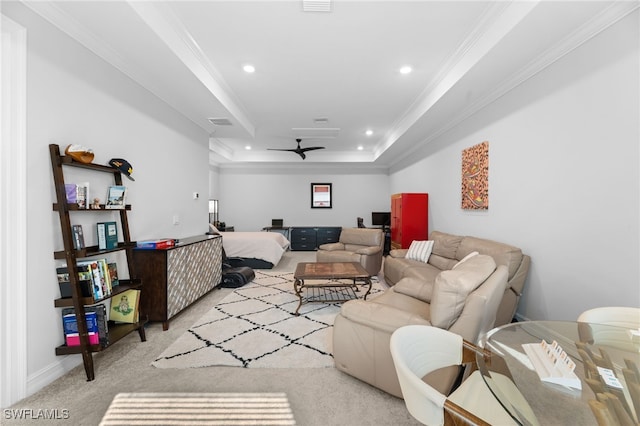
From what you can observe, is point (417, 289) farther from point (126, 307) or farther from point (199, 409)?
point (126, 307)

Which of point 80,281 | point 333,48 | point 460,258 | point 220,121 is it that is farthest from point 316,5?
point 460,258

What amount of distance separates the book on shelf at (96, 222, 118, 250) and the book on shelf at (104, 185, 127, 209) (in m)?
0.19

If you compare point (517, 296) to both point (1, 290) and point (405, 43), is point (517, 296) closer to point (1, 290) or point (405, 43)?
point (405, 43)

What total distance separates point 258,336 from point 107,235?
1.72 metres

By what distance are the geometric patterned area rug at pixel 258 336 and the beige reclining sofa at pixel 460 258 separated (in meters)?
0.82

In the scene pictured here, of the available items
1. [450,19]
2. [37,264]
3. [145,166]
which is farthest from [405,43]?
[37,264]

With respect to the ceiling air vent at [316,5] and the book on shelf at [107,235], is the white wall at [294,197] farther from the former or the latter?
the ceiling air vent at [316,5]

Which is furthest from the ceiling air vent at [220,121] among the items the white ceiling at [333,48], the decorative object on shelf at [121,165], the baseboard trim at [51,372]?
the baseboard trim at [51,372]

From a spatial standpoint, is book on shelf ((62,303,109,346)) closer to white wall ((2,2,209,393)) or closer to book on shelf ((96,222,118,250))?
white wall ((2,2,209,393))

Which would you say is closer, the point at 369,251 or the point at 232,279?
the point at 232,279

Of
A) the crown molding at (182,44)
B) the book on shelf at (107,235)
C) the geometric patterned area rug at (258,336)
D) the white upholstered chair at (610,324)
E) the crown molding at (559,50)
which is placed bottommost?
the geometric patterned area rug at (258,336)

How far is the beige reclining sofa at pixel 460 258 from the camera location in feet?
8.80

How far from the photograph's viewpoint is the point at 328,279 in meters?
3.43

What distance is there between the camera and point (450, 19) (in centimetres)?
239
